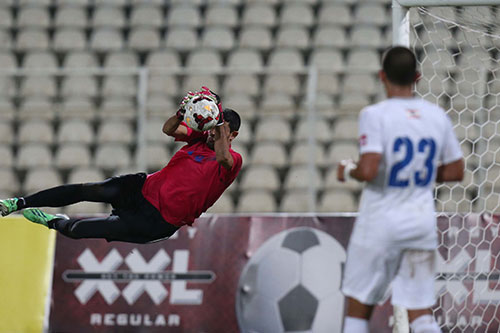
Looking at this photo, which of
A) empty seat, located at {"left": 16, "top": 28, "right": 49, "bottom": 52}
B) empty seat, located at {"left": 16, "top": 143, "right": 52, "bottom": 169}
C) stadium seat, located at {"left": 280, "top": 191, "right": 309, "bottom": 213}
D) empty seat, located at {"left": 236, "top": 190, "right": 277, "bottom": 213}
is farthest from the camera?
empty seat, located at {"left": 16, "top": 28, "right": 49, "bottom": 52}

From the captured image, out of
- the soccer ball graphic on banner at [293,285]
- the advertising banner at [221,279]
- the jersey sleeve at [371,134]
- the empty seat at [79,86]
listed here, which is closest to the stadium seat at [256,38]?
the empty seat at [79,86]

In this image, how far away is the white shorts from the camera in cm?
372

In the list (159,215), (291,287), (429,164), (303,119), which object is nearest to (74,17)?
(303,119)

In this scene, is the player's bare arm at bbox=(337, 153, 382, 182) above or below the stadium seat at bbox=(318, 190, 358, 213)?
below

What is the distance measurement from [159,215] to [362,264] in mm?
1929

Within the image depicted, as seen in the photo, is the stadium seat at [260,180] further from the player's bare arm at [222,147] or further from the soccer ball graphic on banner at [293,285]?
the player's bare arm at [222,147]

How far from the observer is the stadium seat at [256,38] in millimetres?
10898

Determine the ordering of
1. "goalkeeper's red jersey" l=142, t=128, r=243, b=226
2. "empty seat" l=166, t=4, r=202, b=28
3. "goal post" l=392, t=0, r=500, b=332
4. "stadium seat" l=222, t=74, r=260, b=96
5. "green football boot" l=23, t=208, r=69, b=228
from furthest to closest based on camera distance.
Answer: "empty seat" l=166, t=4, r=202, b=28
"stadium seat" l=222, t=74, r=260, b=96
"goal post" l=392, t=0, r=500, b=332
"green football boot" l=23, t=208, r=69, b=228
"goalkeeper's red jersey" l=142, t=128, r=243, b=226

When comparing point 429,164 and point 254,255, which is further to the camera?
point 254,255

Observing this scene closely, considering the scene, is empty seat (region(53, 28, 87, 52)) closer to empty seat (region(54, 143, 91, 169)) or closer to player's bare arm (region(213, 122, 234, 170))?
empty seat (region(54, 143, 91, 169))

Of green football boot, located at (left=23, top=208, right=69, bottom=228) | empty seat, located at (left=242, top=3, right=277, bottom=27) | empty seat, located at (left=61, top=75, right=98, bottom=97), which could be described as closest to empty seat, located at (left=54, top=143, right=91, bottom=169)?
empty seat, located at (left=61, top=75, right=98, bottom=97)

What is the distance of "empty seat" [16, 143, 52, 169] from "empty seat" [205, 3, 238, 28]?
297cm

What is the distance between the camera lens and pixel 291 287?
275 inches

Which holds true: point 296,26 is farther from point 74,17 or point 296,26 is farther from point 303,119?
point 74,17
